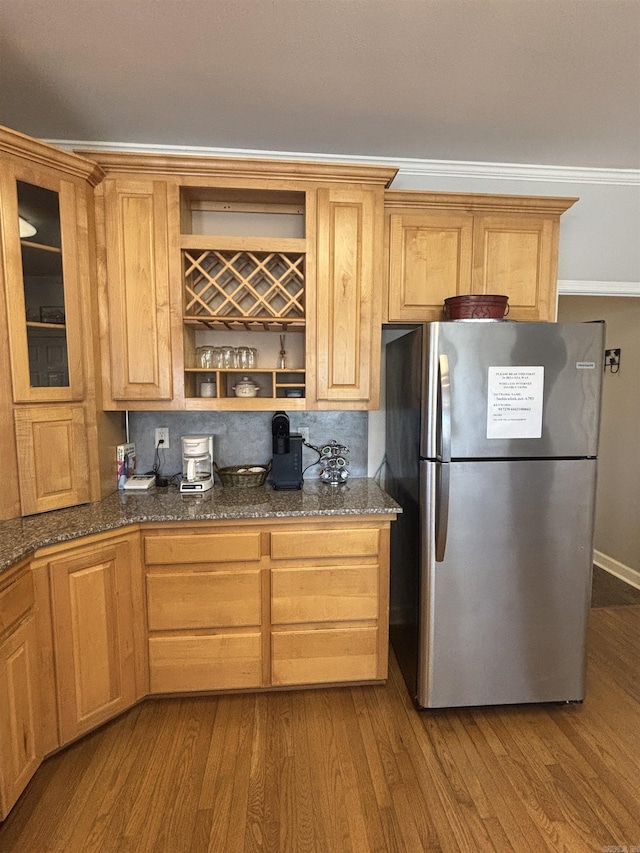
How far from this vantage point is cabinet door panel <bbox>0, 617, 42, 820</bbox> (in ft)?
4.75

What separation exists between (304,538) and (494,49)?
6.75ft

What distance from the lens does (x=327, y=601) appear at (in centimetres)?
205

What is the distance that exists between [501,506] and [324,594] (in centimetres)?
87

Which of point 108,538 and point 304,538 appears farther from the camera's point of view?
point 304,538

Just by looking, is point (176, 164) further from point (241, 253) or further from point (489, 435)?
point (489, 435)

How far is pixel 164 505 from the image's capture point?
2051 mm

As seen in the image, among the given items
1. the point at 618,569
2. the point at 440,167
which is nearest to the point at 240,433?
the point at 440,167

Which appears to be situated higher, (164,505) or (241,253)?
(241,253)

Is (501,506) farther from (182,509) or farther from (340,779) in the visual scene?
(182,509)

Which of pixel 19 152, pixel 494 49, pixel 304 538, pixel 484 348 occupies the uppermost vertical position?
pixel 494 49

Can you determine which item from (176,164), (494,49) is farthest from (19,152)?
(494,49)

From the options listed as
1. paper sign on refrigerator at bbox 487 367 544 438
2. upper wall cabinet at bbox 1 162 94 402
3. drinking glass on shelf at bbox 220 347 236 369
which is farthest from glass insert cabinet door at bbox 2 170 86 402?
paper sign on refrigerator at bbox 487 367 544 438

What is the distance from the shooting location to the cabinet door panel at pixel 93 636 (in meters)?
1.73

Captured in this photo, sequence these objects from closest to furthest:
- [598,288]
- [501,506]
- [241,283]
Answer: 1. [501,506]
2. [241,283]
3. [598,288]
